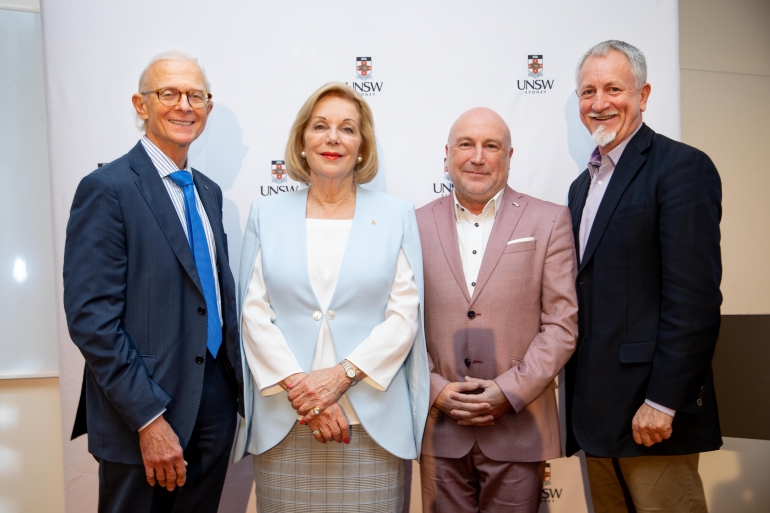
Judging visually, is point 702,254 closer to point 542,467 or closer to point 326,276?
point 542,467

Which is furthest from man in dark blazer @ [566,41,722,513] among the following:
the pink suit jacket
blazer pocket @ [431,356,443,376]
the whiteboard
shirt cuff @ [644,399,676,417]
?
the whiteboard

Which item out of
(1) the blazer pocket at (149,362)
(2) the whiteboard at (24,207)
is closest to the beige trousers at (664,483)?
(1) the blazer pocket at (149,362)

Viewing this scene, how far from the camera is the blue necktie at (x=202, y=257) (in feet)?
6.69

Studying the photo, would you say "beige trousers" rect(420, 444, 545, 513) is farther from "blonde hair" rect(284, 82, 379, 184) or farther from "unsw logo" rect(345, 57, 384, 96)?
"unsw logo" rect(345, 57, 384, 96)

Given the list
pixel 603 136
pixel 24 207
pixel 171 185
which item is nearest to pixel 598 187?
pixel 603 136

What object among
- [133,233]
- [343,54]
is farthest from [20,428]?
[343,54]

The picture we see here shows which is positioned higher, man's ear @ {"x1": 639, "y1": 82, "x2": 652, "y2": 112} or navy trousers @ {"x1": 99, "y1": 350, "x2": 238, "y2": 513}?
man's ear @ {"x1": 639, "y1": 82, "x2": 652, "y2": 112}

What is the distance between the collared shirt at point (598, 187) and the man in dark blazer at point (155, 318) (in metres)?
1.43

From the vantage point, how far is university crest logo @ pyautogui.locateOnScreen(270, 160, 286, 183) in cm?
302

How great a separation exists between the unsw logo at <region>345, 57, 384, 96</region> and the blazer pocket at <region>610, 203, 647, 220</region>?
146 cm

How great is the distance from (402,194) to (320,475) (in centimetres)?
158

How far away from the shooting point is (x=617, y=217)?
212cm

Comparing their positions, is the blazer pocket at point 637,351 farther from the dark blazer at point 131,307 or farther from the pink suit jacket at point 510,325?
the dark blazer at point 131,307

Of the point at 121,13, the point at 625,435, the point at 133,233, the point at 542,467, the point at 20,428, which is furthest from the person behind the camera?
the point at 20,428
